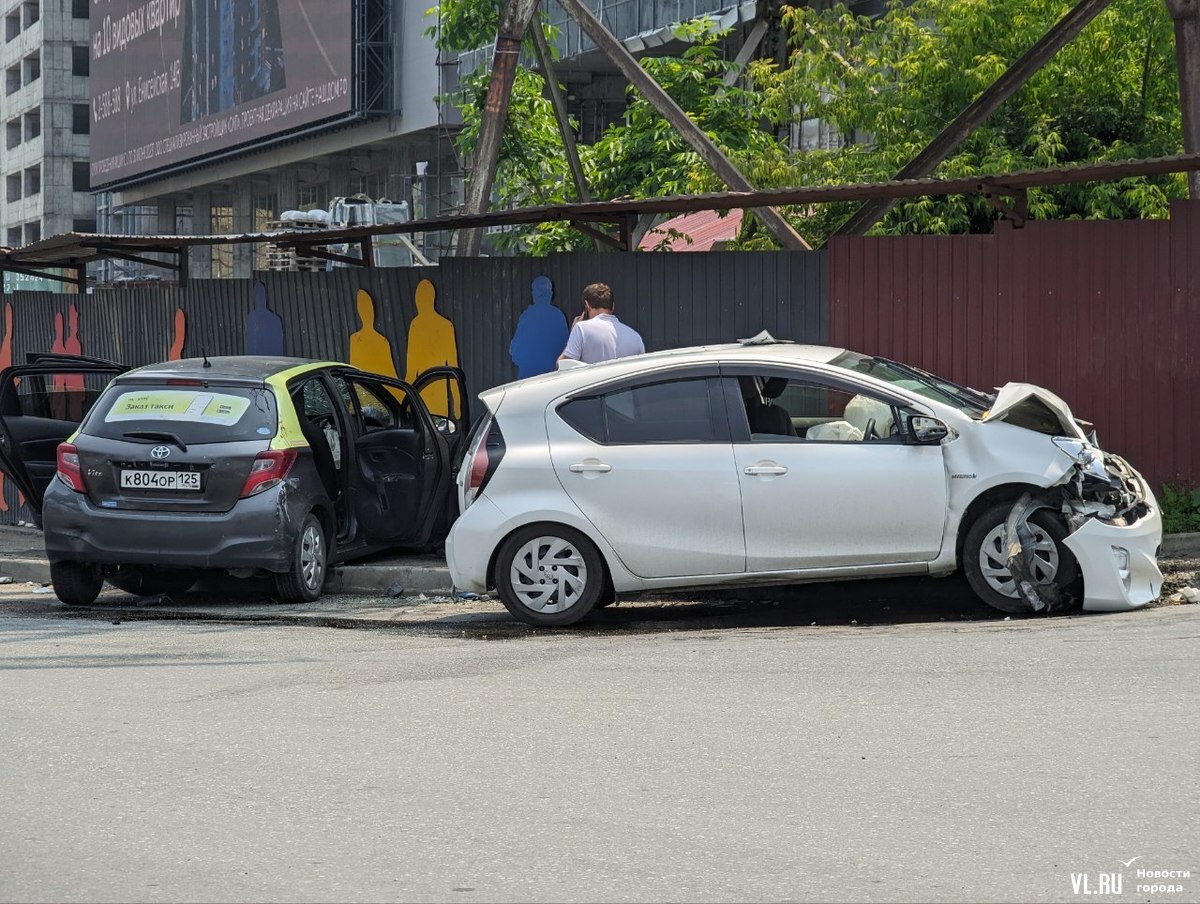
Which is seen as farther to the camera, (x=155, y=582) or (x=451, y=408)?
(x=451, y=408)

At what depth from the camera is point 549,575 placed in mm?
9648

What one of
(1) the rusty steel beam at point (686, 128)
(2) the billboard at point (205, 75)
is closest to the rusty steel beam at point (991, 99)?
(1) the rusty steel beam at point (686, 128)

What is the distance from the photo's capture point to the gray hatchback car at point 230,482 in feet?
34.8

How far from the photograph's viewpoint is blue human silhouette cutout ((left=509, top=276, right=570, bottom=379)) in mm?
13711

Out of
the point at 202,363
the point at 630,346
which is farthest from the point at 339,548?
the point at 630,346

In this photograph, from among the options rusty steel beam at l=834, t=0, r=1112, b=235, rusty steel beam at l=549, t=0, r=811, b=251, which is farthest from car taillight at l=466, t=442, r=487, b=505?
rusty steel beam at l=834, t=0, r=1112, b=235

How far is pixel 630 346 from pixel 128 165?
186 feet

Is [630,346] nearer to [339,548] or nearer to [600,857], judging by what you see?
[339,548]

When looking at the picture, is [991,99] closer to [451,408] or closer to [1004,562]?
[451,408]

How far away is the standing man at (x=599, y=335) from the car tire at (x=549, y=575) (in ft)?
9.51

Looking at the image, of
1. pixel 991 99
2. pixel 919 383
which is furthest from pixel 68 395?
pixel 991 99

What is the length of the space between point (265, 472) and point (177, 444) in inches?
23.6

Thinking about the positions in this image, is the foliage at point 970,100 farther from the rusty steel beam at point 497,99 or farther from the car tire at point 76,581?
the car tire at point 76,581

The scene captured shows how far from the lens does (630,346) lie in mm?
12531
